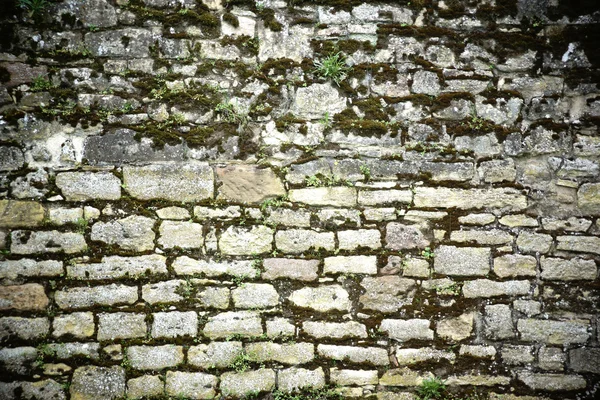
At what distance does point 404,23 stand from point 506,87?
877 millimetres

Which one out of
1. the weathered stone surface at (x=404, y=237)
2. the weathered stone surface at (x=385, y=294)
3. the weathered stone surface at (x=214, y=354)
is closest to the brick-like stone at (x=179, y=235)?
the weathered stone surface at (x=214, y=354)

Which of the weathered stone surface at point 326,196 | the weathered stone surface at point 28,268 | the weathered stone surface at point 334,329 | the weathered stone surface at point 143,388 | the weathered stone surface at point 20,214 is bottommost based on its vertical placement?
the weathered stone surface at point 143,388

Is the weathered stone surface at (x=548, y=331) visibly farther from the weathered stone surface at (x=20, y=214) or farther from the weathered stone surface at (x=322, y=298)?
the weathered stone surface at (x=20, y=214)

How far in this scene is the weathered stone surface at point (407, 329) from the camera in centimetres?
273

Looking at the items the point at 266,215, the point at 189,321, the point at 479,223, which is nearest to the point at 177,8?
the point at 266,215

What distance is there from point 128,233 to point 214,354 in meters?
1.02

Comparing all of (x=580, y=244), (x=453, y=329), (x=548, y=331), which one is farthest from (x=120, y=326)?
(x=580, y=244)

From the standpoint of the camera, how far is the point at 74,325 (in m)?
2.64

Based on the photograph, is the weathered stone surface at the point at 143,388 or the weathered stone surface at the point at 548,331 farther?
the weathered stone surface at the point at 548,331

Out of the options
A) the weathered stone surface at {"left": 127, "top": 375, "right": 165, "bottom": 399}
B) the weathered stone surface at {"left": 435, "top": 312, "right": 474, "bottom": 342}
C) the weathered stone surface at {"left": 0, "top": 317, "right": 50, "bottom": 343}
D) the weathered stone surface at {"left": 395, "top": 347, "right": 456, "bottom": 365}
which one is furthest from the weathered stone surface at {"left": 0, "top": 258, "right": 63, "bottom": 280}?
the weathered stone surface at {"left": 435, "top": 312, "right": 474, "bottom": 342}

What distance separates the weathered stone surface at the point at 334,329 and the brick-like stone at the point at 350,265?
360 mm

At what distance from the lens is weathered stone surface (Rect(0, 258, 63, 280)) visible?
262 cm

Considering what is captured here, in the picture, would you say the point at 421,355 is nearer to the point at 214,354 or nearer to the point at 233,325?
the point at 233,325

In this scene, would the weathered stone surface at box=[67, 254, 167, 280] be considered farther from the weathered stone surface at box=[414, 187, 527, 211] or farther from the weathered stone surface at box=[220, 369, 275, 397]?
the weathered stone surface at box=[414, 187, 527, 211]
